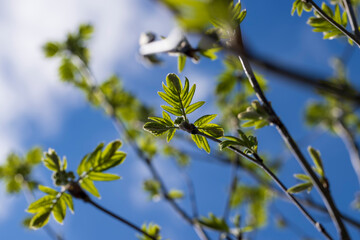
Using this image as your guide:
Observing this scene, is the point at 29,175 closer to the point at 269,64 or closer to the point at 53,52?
the point at 53,52

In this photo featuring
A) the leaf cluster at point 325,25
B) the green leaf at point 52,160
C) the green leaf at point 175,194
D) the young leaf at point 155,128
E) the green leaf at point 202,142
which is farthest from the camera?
the green leaf at point 175,194

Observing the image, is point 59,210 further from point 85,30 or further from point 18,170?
point 85,30

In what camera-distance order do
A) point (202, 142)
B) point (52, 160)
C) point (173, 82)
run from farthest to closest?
point (52, 160)
point (202, 142)
point (173, 82)

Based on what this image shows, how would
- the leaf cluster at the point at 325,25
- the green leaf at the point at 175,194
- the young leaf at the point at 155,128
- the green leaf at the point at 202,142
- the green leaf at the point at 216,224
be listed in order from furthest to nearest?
the green leaf at the point at 175,194
the green leaf at the point at 216,224
the leaf cluster at the point at 325,25
the green leaf at the point at 202,142
the young leaf at the point at 155,128

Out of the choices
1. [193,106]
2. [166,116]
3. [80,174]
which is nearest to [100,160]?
[80,174]

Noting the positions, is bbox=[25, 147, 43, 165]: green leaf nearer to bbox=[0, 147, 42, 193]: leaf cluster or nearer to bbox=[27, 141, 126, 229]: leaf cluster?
bbox=[0, 147, 42, 193]: leaf cluster

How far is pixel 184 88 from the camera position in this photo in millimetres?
1403

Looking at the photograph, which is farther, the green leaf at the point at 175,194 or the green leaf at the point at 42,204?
the green leaf at the point at 175,194

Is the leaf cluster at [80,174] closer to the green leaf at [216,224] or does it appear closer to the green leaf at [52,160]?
the green leaf at [52,160]

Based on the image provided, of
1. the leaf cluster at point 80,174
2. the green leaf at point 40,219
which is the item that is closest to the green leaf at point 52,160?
the leaf cluster at point 80,174

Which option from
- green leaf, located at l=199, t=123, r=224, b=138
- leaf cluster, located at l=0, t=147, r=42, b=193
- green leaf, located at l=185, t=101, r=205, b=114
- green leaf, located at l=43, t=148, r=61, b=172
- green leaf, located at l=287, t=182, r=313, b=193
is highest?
leaf cluster, located at l=0, t=147, r=42, b=193

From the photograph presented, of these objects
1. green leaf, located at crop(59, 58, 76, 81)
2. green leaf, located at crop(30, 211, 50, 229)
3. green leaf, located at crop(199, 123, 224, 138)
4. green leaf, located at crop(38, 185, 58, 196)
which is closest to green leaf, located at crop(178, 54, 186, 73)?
green leaf, located at crop(199, 123, 224, 138)

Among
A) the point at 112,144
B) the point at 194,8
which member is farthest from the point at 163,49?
the point at 112,144

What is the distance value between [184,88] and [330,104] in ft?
14.0
